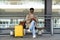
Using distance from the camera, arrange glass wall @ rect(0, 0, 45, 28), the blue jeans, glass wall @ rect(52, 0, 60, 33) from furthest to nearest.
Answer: glass wall @ rect(0, 0, 45, 28)
glass wall @ rect(52, 0, 60, 33)
the blue jeans

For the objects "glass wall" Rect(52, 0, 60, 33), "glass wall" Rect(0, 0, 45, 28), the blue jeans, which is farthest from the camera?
"glass wall" Rect(0, 0, 45, 28)

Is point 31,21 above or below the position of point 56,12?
below

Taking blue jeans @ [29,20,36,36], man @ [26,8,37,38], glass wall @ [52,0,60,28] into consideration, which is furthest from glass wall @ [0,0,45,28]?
blue jeans @ [29,20,36,36]

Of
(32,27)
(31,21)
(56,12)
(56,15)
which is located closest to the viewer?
(32,27)

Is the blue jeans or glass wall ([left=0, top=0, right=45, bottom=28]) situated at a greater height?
glass wall ([left=0, top=0, right=45, bottom=28])

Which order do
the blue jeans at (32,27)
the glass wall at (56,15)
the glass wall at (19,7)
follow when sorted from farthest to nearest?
1. the glass wall at (19,7)
2. the glass wall at (56,15)
3. the blue jeans at (32,27)

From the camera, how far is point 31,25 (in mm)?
9938

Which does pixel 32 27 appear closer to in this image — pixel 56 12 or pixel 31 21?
pixel 31 21

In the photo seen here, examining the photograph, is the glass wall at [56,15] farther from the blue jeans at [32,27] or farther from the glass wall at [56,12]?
the blue jeans at [32,27]

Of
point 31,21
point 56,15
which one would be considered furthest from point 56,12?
point 31,21

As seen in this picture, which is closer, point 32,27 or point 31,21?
A: point 32,27

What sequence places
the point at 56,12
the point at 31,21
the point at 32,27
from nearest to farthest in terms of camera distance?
the point at 32,27
the point at 31,21
the point at 56,12

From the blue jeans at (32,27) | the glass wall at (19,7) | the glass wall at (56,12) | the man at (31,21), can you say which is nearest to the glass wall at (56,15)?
the glass wall at (56,12)

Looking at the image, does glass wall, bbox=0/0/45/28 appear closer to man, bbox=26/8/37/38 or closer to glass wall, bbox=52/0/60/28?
glass wall, bbox=52/0/60/28
